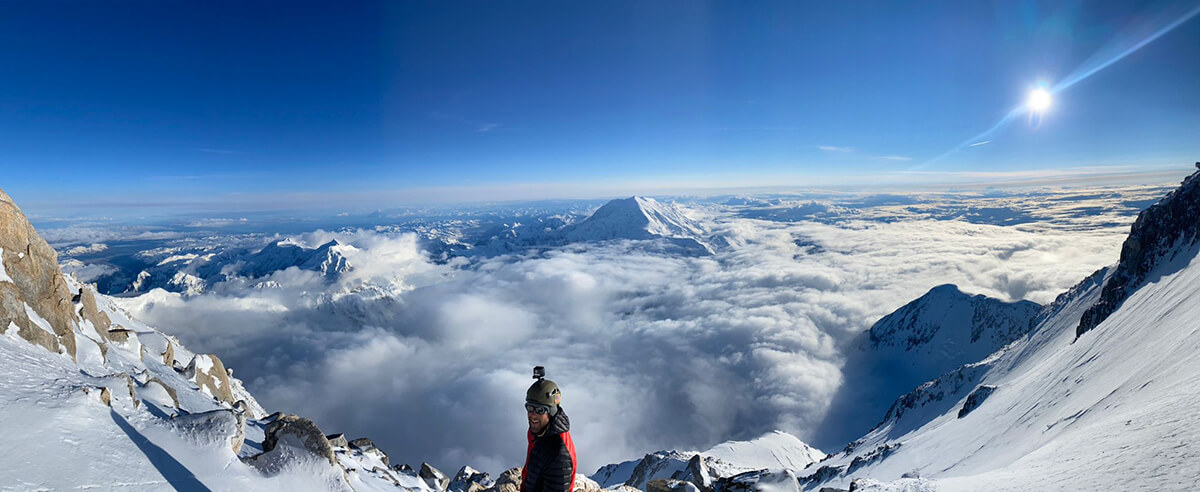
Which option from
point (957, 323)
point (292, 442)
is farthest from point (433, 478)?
point (957, 323)

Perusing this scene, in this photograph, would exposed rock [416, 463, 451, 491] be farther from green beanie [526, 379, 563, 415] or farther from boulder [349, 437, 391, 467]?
green beanie [526, 379, 563, 415]

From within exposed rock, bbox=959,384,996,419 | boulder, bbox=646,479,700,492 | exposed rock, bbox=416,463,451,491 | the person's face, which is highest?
the person's face

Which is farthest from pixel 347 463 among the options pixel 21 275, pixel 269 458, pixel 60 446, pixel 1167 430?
pixel 1167 430

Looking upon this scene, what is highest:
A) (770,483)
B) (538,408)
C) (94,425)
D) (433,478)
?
(538,408)

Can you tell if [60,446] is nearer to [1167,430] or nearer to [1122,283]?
[1167,430]

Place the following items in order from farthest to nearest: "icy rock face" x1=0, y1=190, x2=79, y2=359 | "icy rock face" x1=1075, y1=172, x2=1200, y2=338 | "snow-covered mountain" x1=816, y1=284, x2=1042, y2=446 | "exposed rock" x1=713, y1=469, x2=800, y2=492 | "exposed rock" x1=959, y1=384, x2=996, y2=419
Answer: "snow-covered mountain" x1=816, y1=284, x2=1042, y2=446 → "exposed rock" x1=959, y1=384, x2=996, y2=419 → "icy rock face" x1=1075, y1=172, x2=1200, y2=338 → "exposed rock" x1=713, y1=469, x2=800, y2=492 → "icy rock face" x1=0, y1=190, x2=79, y2=359

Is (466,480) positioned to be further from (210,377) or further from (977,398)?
(977,398)

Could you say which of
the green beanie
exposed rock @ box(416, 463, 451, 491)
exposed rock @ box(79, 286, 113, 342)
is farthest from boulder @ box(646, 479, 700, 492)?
exposed rock @ box(79, 286, 113, 342)
